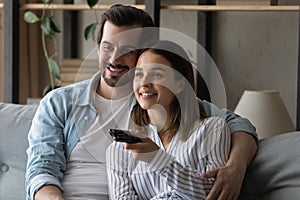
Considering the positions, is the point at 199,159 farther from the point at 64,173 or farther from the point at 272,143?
the point at 64,173

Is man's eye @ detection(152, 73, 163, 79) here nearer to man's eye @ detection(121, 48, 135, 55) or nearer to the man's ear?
the man's ear

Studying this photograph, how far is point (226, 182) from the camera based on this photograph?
191cm

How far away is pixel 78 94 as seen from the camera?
87.7 inches

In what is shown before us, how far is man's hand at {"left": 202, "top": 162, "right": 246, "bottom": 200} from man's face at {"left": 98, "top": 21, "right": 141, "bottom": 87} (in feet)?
1.35

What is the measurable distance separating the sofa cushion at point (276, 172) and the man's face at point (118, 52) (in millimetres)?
452

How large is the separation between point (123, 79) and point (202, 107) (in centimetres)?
25

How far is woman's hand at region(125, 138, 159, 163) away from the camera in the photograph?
180 cm

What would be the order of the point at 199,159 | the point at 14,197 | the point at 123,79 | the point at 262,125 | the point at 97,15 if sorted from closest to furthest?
the point at 199,159 → the point at 123,79 → the point at 14,197 → the point at 262,125 → the point at 97,15

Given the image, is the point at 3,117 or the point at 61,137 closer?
the point at 61,137

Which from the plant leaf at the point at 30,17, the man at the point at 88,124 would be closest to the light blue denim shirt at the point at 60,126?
the man at the point at 88,124

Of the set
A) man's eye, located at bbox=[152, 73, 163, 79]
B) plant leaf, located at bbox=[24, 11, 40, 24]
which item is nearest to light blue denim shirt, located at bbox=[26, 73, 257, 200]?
man's eye, located at bbox=[152, 73, 163, 79]

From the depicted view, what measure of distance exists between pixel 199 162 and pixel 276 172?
0.70 ft

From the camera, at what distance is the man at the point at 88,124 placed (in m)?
2.10

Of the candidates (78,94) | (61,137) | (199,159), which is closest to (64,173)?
(61,137)
